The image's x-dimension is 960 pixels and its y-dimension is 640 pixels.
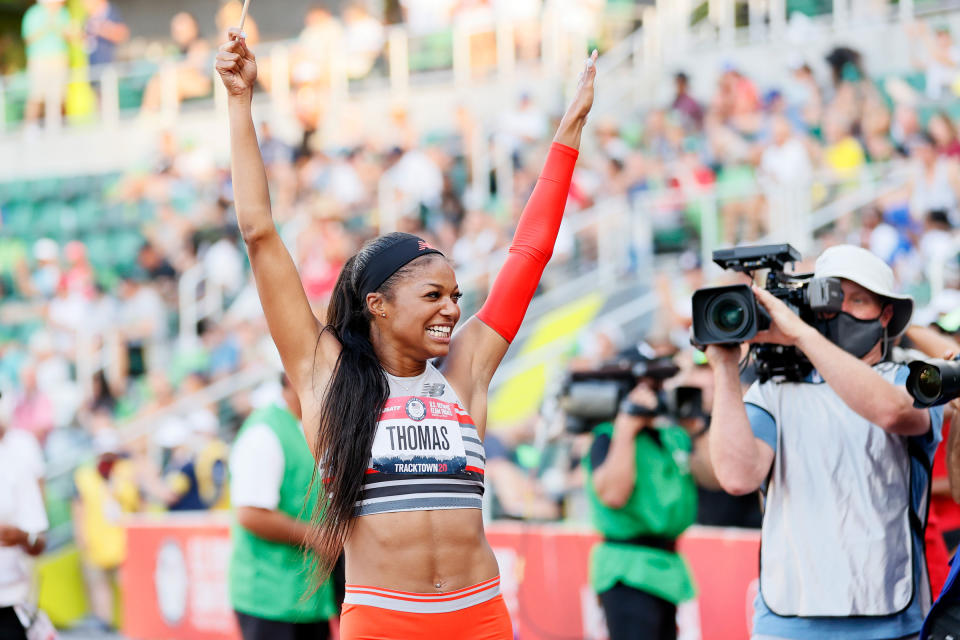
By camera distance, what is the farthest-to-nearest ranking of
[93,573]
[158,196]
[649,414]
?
[158,196] < [93,573] < [649,414]

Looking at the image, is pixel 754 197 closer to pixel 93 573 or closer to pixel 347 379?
pixel 93 573

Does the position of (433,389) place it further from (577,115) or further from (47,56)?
(47,56)

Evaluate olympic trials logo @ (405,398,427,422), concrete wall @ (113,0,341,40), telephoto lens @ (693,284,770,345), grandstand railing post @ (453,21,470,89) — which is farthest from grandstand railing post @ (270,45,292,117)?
olympic trials logo @ (405,398,427,422)

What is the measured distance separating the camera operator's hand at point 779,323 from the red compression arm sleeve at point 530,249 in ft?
2.08

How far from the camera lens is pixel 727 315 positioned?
143 inches

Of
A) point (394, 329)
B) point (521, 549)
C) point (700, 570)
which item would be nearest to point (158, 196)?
point (521, 549)

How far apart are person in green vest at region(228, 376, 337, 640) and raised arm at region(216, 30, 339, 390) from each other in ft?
6.56

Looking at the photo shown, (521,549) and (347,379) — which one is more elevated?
(347,379)

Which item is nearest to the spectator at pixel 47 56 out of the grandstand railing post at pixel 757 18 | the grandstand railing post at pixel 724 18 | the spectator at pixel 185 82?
the spectator at pixel 185 82

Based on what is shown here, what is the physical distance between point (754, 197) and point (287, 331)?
7368 millimetres

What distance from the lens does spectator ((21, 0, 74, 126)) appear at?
19.7m

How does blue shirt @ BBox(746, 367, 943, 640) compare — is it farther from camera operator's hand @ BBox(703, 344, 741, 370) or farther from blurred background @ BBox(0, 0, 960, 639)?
blurred background @ BBox(0, 0, 960, 639)

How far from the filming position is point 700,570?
23.3ft

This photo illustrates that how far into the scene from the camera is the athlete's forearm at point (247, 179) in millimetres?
3049
